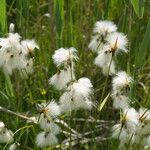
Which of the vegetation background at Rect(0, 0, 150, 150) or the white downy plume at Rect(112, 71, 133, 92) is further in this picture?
the vegetation background at Rect(0, 0, 150, 150)

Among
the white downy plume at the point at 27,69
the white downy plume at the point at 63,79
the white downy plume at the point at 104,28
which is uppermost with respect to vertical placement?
the white downy plume at the point at 104,28

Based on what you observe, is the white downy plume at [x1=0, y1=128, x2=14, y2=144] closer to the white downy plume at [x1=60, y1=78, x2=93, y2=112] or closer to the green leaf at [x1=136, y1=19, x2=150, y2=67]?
the white downy plume at [x1=60, y1=78, x2=93, y2=112]

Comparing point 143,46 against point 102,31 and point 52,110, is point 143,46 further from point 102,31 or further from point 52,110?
point 52,110

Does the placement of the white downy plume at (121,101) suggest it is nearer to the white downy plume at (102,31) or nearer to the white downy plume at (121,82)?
the white downy plume at (121,82)

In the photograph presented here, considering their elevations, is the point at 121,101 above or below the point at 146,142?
above

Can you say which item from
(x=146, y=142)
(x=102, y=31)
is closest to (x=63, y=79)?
(x=102, y=31)

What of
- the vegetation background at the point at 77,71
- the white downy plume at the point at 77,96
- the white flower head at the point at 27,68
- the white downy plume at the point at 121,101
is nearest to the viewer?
the white downy plume at the point at 77,96

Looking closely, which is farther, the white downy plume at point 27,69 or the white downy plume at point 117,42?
the white downy plume at point 27,69

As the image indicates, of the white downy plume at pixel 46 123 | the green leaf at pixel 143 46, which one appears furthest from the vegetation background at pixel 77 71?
the white downy plume at pixel 46 123

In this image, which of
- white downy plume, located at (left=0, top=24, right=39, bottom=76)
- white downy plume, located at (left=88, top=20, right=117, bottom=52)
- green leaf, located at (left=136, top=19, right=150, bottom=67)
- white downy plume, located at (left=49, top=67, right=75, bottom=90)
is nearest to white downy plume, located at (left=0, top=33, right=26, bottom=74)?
white downy plume, located at (left=0, top=24, right=39, bottom=76)

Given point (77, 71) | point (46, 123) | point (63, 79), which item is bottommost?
point (77, 71)
